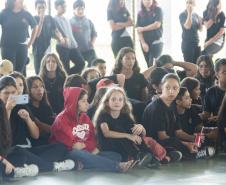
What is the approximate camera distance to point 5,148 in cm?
485

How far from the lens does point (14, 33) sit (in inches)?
285

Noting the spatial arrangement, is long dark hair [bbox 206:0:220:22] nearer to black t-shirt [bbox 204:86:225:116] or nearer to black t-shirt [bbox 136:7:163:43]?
black t-shirt [bbox 136:7:163:43]

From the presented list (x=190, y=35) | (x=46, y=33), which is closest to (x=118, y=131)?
(x=46, y=33)

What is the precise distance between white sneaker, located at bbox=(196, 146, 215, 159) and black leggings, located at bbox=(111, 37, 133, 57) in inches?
96.3

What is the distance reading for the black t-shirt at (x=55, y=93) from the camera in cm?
648

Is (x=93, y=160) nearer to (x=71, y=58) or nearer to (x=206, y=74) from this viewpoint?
(x=206, y=74)

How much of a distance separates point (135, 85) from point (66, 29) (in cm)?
171

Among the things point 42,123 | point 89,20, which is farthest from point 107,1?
point 42,123

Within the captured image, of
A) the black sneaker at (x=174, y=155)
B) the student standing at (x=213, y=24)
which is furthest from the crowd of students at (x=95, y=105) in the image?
the student standing at (x=213, y=24)

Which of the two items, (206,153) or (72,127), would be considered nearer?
(72,127)

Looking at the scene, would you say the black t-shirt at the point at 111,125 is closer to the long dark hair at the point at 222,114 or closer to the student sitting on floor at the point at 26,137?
the student sitting on floor at the point at 26,137

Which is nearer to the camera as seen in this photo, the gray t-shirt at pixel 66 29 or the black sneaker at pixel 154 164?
the black sneaker at pixel 154 164

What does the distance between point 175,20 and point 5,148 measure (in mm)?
5447

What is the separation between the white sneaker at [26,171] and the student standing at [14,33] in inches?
94.6
